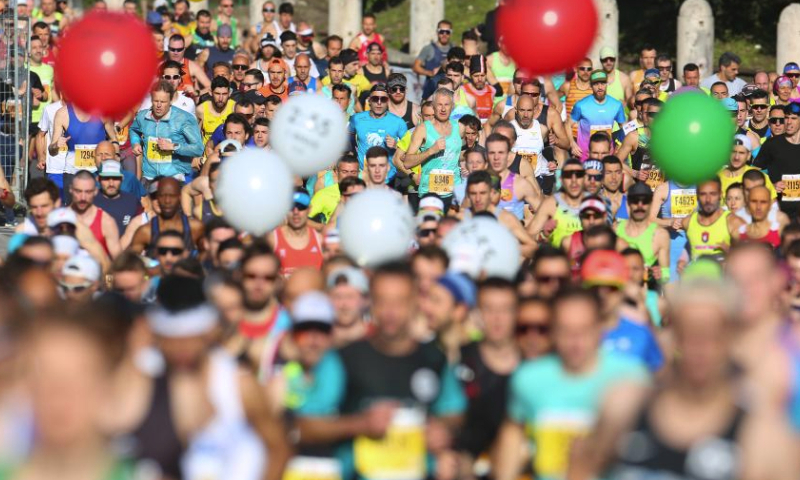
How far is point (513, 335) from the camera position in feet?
26.7

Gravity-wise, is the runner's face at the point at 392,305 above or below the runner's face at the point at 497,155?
below

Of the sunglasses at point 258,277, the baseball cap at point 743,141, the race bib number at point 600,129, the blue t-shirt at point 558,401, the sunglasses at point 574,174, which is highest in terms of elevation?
the race bib number at point 600,129

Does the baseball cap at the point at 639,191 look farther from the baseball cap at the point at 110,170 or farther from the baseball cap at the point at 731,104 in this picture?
the baseball cap at the point at 731,104

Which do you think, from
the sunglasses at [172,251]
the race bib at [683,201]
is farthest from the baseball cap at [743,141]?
the sunglasses at [172,251]

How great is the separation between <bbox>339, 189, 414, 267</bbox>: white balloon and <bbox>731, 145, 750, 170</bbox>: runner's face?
5.02m

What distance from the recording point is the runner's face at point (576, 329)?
23.0 ft

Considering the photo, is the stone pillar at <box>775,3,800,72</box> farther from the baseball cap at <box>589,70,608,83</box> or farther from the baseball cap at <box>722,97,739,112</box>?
the baseball cap at <box>589,70,608,83</box>

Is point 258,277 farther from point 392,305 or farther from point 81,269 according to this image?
point 392,305

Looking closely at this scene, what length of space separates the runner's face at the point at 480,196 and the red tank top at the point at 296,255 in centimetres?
136

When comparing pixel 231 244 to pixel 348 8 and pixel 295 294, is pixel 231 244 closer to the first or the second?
pixel 295 294

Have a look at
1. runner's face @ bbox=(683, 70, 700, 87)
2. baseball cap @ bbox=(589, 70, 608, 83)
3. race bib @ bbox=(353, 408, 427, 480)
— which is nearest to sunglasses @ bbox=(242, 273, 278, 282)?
race bib @ bbox=(353, 408, 427, 480)

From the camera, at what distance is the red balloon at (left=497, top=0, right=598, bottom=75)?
11672 millimetres

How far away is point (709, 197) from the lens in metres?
12.9

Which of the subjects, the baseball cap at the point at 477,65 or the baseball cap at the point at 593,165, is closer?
the baseball cap at the point at 593,165
